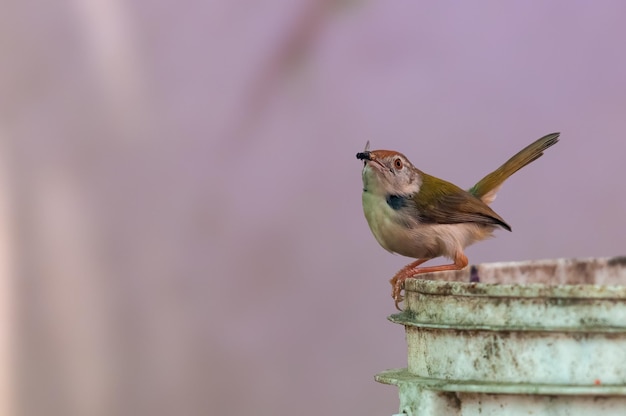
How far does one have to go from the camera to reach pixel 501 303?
1140 mm

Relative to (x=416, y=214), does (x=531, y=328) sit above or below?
below

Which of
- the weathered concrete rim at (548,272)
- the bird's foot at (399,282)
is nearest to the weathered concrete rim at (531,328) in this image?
the weathered concrete rim at (548,272)

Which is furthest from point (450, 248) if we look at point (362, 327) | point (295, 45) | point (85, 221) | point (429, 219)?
point (85, 221)

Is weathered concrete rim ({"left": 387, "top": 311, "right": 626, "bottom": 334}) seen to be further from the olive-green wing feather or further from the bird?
the olive-green wing feather

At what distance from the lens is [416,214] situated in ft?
7.28

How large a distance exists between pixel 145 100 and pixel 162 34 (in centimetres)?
22

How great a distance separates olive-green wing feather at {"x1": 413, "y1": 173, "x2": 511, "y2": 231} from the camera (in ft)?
7.37

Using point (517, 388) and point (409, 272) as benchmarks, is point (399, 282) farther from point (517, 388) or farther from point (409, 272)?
point (517, 388)

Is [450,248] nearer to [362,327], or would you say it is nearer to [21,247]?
[362,327]

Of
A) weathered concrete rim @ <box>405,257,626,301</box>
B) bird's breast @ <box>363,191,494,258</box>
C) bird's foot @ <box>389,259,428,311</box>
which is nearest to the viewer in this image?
weathered concrete rim @ <box>405,257,626,301</box>

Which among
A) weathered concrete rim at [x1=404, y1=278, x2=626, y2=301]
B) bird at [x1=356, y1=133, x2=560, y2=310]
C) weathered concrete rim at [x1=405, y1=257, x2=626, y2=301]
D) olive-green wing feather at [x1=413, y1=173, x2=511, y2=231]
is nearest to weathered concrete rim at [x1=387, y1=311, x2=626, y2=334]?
weathered concrete rim at [x1=404, y1=278, x2=626, y2=301]

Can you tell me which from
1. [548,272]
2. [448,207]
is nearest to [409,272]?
[448,207]

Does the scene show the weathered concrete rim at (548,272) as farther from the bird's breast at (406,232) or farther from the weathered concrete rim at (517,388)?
the bird's breast at (406,232)

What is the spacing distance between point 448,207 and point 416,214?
12cm
